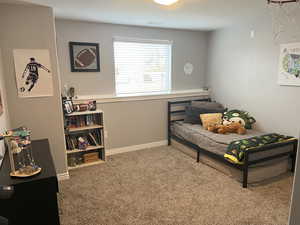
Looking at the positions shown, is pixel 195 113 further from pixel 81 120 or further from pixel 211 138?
pixel 81 120

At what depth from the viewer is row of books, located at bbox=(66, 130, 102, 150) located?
3.36 metres

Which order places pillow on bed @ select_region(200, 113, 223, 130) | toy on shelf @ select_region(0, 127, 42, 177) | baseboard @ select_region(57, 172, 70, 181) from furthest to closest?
pillow on bed @ select_region(200, 113, 223, 130) < baseboard @ select_region(57, 172, 70, 181) < toy on shelf @ select_region(0, 127, 42, 177)

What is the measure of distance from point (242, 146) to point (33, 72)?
286 cm

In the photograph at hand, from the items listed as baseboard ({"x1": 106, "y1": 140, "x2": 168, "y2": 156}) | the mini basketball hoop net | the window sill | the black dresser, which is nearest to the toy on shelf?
the black dresser

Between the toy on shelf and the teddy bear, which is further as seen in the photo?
the teddy bear

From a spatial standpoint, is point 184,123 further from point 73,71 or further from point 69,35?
point 69,35

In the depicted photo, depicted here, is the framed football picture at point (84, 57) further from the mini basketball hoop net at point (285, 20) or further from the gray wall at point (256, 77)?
the mini basketball hoop net at point (285, 20)

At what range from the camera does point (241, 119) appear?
3611 mm

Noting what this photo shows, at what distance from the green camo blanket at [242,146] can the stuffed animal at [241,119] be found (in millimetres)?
598

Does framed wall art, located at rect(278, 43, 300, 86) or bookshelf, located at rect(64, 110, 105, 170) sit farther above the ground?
framed wall art, located at rect(278, 43, 300, 86)

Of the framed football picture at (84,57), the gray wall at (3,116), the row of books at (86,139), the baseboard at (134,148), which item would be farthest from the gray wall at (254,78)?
the gray wall at (3,116)

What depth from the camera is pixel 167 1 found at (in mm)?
2051

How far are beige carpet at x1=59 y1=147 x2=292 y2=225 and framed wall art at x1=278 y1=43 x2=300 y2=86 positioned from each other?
1418 mm

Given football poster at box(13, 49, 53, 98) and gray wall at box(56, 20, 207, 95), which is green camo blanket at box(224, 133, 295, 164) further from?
football poster at box(13, 49, 53, 98)
